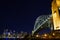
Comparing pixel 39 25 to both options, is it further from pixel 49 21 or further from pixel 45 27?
pixel 49 21

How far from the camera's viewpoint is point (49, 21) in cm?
3912

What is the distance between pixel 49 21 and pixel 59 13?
42.1 ft

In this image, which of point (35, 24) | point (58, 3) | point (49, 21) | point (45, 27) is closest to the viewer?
point (58, 3)

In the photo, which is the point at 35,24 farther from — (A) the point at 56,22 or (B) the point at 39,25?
(A) the point at 56,22

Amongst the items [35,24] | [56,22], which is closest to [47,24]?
[35,24]

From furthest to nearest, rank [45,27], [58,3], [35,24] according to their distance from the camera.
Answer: [35,24], [45,27], [58,3]

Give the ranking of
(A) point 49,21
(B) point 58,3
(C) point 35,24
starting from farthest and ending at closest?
1. (C) point 35,24
2. (A) point 49,21
3. (B) point 58,3

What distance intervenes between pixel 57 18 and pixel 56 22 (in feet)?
2.44

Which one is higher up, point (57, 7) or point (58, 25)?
point (57, 7)

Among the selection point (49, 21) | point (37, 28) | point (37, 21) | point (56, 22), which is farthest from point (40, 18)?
point (56, 22)

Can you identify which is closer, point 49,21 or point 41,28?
point 49,21

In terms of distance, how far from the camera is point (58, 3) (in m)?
26.2

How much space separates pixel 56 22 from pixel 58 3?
288 cm

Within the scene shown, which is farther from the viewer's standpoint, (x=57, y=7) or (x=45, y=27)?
(x=45, y=27)
